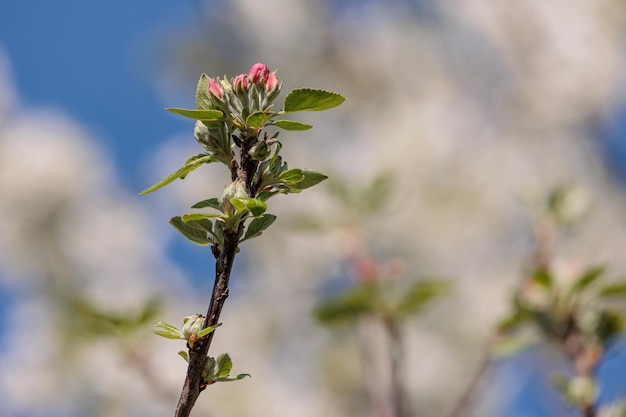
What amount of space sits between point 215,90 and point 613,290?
1.01 metres

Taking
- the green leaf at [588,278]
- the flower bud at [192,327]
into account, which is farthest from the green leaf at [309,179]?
the green leaf at [588,278]

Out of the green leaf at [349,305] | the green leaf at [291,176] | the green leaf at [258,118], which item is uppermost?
the green leaf at [349,305]

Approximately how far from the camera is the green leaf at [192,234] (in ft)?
1.97

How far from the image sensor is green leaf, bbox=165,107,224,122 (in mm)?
546

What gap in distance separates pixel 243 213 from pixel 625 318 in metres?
0.96

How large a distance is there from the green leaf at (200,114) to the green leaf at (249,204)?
0.07 metres

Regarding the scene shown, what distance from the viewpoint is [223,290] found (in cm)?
52

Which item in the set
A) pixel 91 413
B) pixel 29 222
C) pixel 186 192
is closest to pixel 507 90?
pixel 186 192

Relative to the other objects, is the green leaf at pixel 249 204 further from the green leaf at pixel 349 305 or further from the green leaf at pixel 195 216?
the green leaf at pixel 349 305

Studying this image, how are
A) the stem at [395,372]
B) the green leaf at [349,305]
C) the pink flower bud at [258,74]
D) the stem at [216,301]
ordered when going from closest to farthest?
the stem at [216,301] → the pink flower bud at [258,74] → the stem at [395,372] → the green leaf at [349,305]

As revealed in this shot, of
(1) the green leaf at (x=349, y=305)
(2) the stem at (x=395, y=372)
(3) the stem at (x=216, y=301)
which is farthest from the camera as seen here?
(1) the green leaf at (x=349, y=305)

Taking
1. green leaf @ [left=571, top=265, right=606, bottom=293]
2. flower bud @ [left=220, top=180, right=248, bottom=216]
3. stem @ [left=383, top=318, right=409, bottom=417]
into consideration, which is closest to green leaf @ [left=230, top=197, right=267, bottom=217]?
flower bud @ [left=220, top=180, right=248, bottom=216]

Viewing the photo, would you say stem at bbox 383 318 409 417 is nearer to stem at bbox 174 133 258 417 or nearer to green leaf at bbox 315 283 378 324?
green leaf at bbox 315 283 378 324

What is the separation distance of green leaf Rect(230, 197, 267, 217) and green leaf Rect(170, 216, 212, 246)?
70 mm
